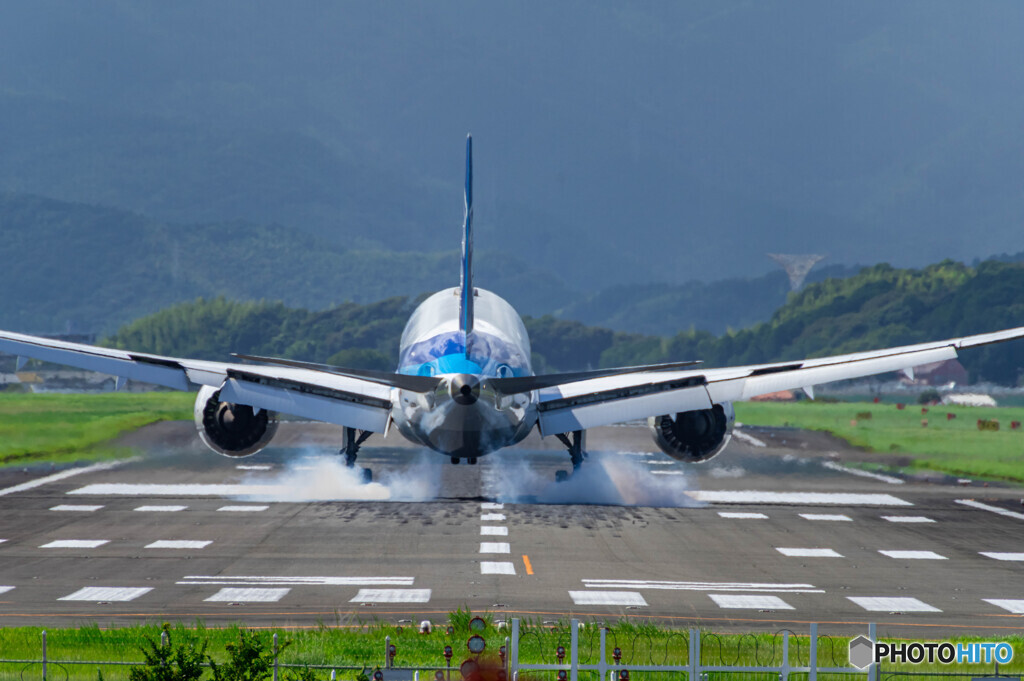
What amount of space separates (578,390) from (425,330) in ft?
19.2

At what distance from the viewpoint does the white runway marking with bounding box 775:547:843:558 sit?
32469mm

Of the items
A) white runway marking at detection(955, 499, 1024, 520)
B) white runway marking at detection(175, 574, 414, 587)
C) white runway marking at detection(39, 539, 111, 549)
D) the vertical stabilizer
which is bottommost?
white runway marking at detection(175, 574, 414, 587)

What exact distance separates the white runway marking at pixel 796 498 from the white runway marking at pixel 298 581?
65.1 ft

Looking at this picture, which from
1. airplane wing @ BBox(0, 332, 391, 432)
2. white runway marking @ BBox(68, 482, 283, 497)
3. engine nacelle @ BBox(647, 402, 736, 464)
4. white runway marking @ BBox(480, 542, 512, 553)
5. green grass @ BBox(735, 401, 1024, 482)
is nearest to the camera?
white runway marking @ BBox(480, 542, 512, 553)

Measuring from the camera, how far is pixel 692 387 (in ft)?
129

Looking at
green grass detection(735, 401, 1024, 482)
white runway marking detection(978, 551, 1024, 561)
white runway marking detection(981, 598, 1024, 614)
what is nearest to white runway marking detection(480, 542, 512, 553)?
white runway marking detection(981, 598, 1024, 614)

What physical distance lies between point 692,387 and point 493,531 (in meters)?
8.20

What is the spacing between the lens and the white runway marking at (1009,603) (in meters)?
25.5

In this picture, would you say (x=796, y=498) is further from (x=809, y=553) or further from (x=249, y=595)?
(x=249, y=595)

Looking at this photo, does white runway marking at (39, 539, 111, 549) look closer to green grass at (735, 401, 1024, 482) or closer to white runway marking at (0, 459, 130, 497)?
white runway marking at (0, 459, 130, 497)

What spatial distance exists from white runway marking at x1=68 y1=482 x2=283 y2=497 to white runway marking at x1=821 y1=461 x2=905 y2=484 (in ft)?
89.2

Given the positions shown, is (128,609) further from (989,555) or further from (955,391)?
(955,391)

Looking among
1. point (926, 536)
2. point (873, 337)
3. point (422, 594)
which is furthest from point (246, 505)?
point (873, 337)

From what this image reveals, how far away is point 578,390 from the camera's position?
134 feet
